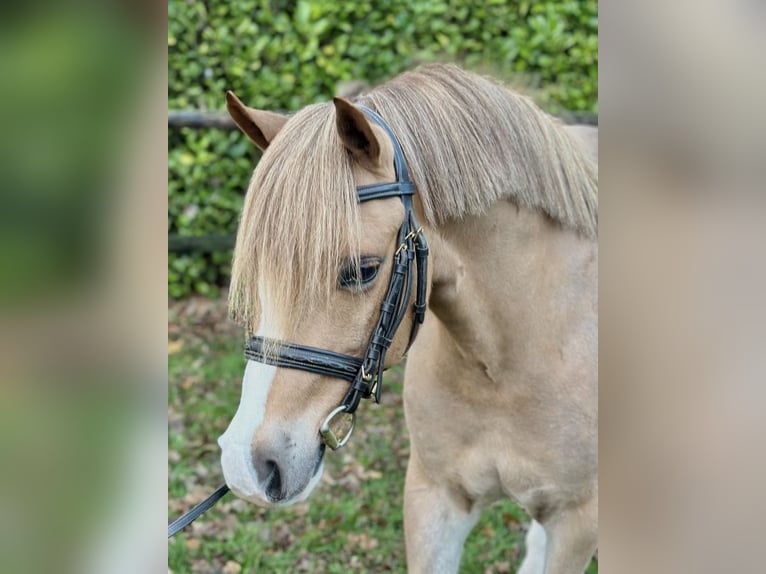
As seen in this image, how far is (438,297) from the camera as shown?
1.67 meters

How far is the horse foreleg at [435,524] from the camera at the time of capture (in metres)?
2.03

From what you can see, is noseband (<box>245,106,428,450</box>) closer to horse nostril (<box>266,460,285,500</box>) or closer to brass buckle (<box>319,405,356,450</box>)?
brass buckle (<box>319,405,356,450</box>)

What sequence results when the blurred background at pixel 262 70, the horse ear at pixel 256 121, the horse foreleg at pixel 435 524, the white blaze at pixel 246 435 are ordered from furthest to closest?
the blurred background at pixel 262 70 < the horse foreleg at pixel 435 524 < the horse ear at pixel 256 121 < the white blaze at pixel 246 435

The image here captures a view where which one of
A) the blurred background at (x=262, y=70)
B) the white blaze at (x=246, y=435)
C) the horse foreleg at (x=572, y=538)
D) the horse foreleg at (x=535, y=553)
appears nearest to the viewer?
the white blaze at (x=246, y=435)

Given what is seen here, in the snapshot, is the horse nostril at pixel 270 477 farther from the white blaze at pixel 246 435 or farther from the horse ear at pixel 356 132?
the horse ear at pixel 356 132

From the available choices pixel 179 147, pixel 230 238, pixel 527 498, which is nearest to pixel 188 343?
pixel 230 238

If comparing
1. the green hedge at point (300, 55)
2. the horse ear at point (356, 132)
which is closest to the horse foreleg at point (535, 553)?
the horse ear at point (356, 132)

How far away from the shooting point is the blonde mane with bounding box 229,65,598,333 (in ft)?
4.24

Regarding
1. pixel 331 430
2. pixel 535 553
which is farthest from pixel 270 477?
pixel 535 553

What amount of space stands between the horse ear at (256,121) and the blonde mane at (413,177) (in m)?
0.16

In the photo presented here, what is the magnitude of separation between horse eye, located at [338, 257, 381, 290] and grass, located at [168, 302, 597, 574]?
2.04m
